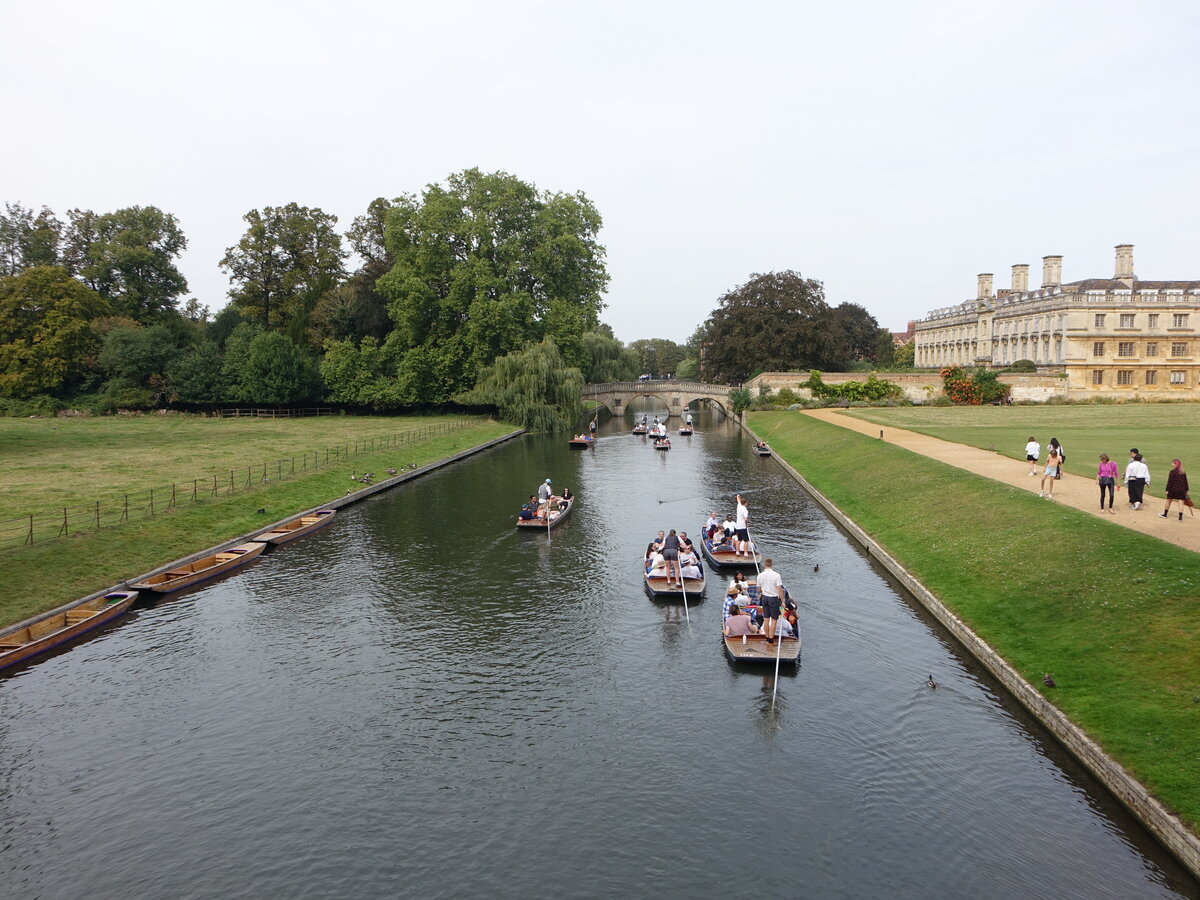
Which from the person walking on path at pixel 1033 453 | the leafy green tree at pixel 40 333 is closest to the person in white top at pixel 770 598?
the person walking on path at pixel 1033 453

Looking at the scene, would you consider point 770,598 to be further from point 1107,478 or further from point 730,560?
point 1107,478

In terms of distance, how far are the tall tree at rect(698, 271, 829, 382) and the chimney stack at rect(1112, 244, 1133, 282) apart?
3399 cm

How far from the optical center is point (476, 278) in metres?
80.6

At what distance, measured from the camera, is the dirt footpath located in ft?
80.0

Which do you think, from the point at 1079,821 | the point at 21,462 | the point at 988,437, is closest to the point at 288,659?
the point at 1079,821

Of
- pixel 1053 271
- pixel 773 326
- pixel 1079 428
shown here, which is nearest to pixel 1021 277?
pixel 1053 271

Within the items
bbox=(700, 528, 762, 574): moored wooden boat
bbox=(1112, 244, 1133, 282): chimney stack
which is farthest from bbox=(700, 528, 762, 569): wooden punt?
bbox=(1112, 244, 1133, 282): chimney stack

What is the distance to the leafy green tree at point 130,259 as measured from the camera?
3885 inches

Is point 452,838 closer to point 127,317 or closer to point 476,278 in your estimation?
point 476,278

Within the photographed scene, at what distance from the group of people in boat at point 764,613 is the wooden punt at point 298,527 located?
64.9 feet

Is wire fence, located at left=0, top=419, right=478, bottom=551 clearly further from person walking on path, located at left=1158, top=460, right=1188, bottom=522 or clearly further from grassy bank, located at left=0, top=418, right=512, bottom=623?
person walking on path, located at left=1158, top=460, right=1188, bottom=522

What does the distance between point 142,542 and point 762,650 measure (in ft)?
74.8

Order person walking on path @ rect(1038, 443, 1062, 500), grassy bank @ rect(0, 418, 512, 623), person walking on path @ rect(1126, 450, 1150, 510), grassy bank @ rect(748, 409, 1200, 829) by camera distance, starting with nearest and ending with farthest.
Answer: grassy bank @ rect(748, 409, 1200, 829) → grassy bank @ rect(0, 418, 512, 623) → person walking on path @ rect(1126, 450, 1150, 510) → person walking on path @ rect(1038, 443, 1062, 500)

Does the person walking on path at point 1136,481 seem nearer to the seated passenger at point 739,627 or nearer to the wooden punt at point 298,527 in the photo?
the seated passenger at point 739,627
